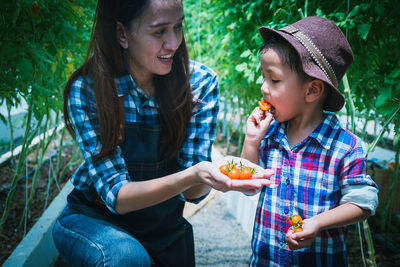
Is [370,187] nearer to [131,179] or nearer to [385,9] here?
[385,9]

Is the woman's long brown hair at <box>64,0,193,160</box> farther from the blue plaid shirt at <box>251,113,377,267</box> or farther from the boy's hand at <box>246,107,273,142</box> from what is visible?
the blue plaid shirt at <box>251,113,377,267</box>

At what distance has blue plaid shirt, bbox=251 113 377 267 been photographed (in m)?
1.46

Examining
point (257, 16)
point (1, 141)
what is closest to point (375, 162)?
point (257, 16)

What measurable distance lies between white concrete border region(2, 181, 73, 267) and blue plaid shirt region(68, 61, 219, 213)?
0.68 metres

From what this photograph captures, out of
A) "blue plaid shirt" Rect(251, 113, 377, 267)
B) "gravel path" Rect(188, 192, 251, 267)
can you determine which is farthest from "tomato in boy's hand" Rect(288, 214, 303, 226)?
"gravel path" Rect(188, 192, 251, 267)

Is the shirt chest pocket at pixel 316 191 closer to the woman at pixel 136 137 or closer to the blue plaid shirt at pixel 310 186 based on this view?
the blue plaid shirt at pixel 310 186

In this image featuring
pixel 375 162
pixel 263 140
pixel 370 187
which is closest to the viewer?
pixel 370 187

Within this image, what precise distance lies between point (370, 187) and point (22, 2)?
6.74 feet

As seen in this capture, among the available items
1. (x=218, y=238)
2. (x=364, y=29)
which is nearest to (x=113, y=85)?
(x=364, y=29)

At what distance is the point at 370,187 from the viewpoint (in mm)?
1390

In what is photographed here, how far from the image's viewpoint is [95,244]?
155cm

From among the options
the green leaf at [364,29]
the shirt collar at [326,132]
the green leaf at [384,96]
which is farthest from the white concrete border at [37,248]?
the green leaf at [364,29]

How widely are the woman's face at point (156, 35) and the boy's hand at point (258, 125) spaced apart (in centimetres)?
52

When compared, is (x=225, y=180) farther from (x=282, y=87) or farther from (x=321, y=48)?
(x=321, y=48)
